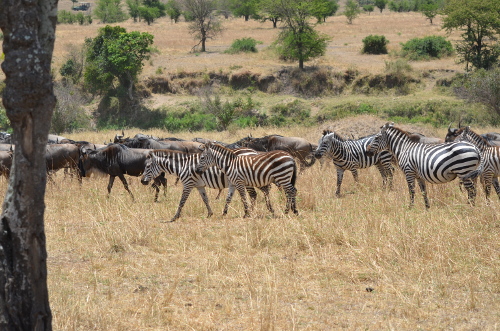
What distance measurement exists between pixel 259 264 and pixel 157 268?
153 cm

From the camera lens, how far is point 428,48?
172ft

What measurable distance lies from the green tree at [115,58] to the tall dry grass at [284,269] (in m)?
33.8

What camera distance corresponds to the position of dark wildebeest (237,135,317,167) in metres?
18.7

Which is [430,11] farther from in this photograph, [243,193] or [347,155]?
[243,193]

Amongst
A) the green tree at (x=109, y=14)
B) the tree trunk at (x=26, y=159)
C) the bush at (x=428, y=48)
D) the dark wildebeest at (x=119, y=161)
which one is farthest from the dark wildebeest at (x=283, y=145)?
the green tree at (x=109, y=14)

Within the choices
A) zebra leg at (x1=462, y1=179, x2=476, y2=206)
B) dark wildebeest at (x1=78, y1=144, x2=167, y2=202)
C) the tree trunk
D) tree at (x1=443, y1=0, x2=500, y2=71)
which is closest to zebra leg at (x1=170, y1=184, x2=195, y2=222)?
dark wildebeest at (x1=78, y1=144, x2=167, y2=202)

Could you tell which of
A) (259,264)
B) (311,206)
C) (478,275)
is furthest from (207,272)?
(311,206)

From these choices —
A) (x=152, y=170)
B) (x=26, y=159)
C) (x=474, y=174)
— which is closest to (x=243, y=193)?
(x=152, y=170)

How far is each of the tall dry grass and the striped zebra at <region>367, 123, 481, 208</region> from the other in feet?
1.58

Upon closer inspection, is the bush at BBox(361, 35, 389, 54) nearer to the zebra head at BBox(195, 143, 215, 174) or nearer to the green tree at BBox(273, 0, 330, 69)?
the green tree at BBox(273, 0, 330, 69)

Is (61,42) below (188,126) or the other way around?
the other way around

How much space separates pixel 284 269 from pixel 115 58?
127ft

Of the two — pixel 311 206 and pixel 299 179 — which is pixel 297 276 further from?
pixel 299 179

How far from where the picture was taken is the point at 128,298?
23.8ft
